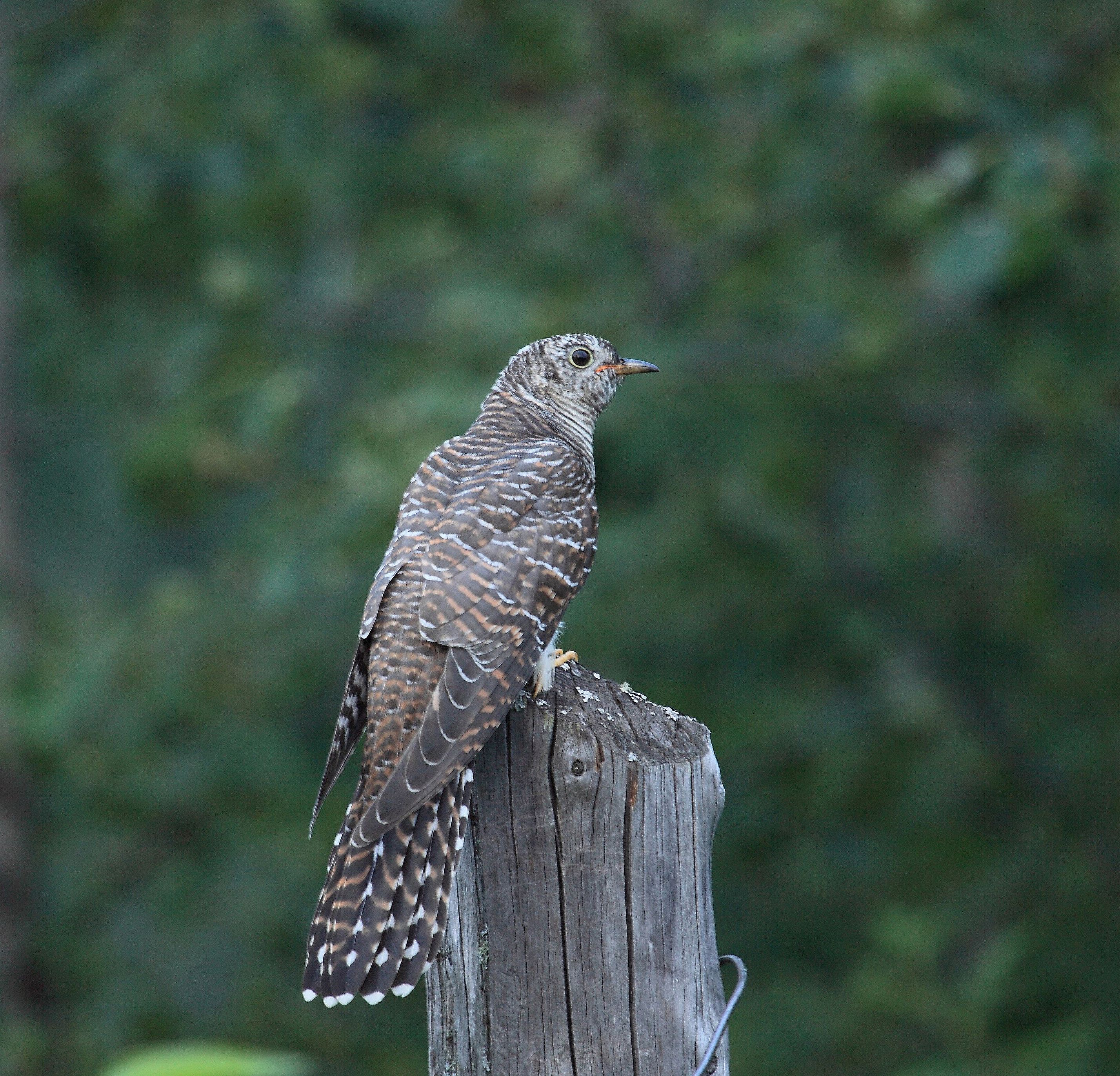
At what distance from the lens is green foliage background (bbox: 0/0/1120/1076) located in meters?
5.41

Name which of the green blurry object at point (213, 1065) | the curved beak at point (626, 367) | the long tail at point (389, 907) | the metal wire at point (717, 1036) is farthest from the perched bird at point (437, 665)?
the green blurry object at point (213, 1065)

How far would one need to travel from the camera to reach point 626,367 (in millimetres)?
3904

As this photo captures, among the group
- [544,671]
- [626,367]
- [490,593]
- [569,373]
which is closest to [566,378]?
[569,373]

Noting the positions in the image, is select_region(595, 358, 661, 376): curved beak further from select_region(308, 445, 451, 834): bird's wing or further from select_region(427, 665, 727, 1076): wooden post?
select_region(427, 665, 727, 1076): wooden post

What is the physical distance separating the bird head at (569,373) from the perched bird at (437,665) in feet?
0.61

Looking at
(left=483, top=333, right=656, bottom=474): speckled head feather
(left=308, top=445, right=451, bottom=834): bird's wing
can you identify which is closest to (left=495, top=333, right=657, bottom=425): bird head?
(left=483, top=333, right=656, bottom=474): speckled head feather

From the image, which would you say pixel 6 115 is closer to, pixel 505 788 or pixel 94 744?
pixel 94 744

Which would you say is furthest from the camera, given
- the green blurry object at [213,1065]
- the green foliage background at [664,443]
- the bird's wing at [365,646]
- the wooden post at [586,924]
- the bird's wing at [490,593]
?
the green foliage background at [664,443]

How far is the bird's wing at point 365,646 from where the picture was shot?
107 inches

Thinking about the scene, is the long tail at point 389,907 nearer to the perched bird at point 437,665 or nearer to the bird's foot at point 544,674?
the perched bird at point 437,665

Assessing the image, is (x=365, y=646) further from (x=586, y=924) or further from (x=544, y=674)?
(x=586, y=924)

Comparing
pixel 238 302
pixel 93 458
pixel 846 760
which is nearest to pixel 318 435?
pixel 238 302

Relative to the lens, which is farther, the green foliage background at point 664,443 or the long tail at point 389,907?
the green foliage background at point 664,443

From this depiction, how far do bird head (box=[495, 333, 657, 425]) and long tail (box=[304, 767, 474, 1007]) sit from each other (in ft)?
5.63
